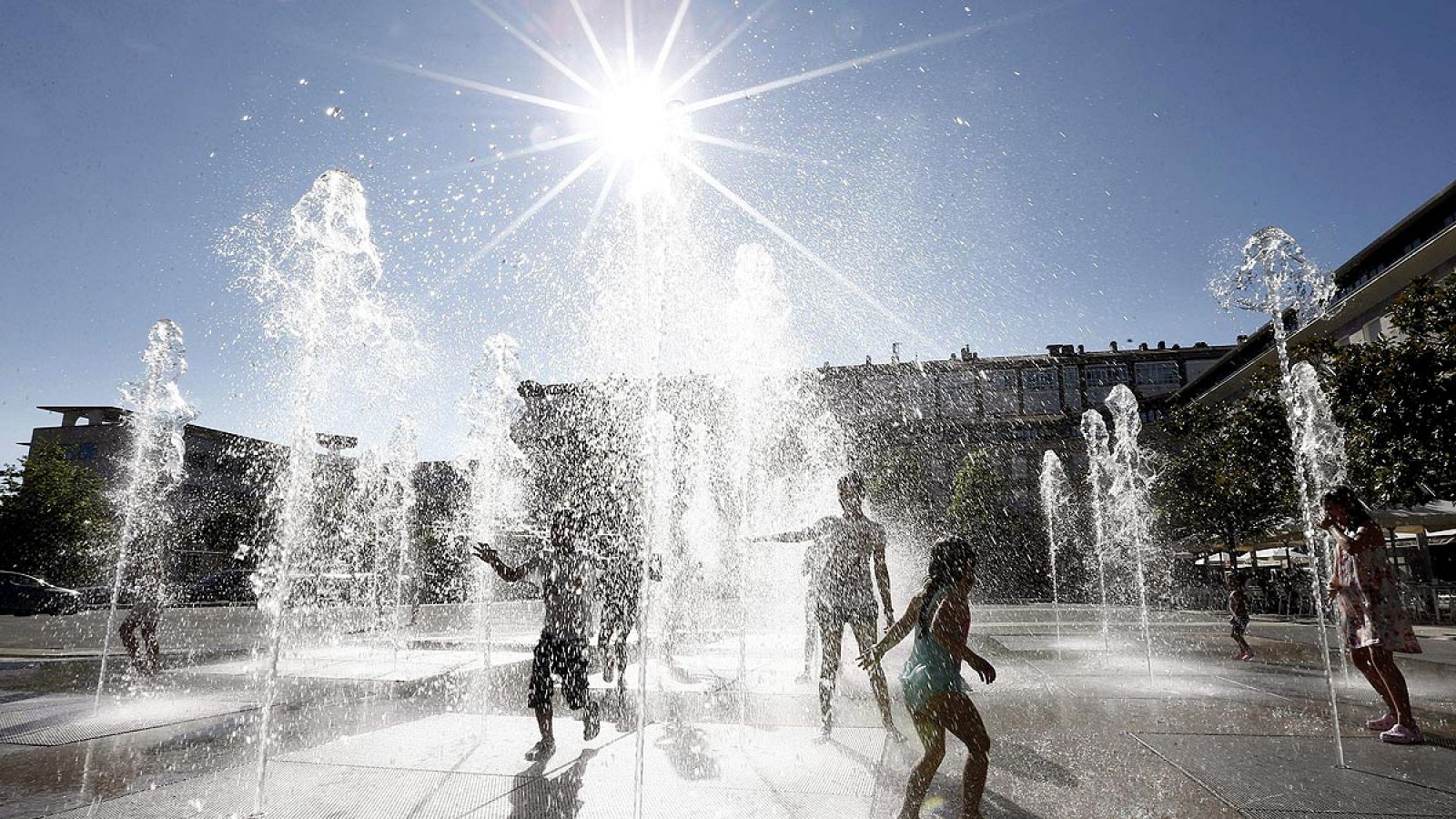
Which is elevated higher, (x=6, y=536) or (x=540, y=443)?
(x=540, y=443)

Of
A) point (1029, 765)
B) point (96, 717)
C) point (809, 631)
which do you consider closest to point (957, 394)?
point (809, 631)

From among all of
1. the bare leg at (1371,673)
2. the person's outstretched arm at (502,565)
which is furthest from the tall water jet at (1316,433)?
the person's outstretched arm at (502,565)

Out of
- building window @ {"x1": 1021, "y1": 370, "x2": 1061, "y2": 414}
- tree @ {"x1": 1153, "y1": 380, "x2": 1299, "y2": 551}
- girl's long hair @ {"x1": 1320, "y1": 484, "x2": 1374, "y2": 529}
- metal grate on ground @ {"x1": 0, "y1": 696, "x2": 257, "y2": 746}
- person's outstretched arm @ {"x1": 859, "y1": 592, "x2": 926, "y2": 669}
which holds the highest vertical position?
building window @ {"x1": 1021, "y1": 370, "x2": 1061, "y2": 414}

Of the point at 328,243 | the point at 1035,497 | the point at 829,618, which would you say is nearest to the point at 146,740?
the point at 328,243

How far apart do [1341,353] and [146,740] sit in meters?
20.7

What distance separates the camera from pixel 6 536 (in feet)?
102

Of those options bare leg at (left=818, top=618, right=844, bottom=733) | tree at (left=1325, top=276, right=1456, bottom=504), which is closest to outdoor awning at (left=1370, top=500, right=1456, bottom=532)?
tree at (left=1325, top=276, right=1456, bottom=504)

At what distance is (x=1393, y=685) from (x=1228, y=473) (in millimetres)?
21633

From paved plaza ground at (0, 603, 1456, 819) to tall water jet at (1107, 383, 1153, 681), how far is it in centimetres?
2946

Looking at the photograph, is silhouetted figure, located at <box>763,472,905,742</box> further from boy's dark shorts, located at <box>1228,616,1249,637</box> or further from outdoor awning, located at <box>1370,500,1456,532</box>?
outdoor awning, located at <box>1370,500,1456,532</box>

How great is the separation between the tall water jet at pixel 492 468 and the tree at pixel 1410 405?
1639cm

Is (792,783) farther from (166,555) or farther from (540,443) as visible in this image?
(540,443)

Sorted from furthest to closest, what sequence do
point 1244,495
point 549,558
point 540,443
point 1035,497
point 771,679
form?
point 1035,497
point 540,443
point 1244,495
point 771,679
point 549,558

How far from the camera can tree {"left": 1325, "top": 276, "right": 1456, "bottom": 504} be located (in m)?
14.1
